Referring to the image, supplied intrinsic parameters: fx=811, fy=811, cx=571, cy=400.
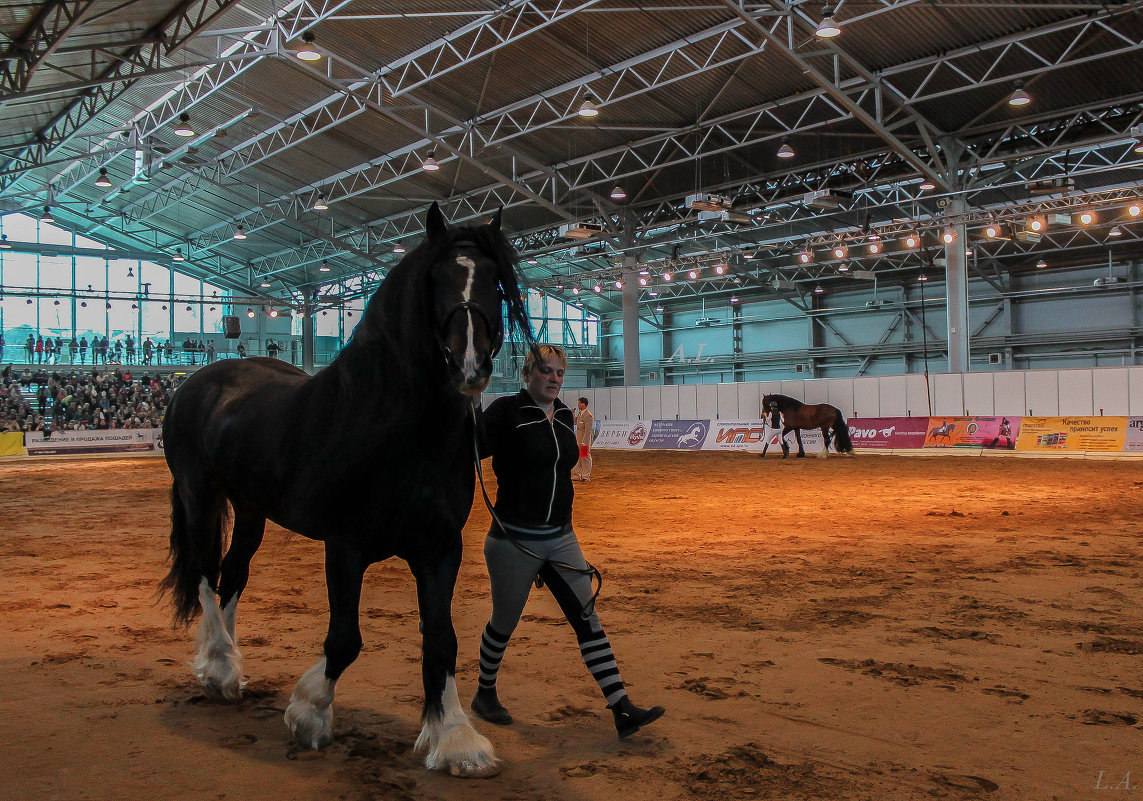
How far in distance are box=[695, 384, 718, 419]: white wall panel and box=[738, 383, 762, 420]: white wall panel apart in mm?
957

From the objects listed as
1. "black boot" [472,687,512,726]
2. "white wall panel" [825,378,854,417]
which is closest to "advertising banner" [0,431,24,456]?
"white wall panel" [825,378,854,417]

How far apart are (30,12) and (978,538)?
17.4 meters

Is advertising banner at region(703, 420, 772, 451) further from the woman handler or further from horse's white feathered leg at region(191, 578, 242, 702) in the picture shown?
the woman handler

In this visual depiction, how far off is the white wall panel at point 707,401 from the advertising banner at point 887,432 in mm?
5319

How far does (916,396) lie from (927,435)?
79.7 inches

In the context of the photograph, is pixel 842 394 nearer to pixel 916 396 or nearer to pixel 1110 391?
pixel 916 396

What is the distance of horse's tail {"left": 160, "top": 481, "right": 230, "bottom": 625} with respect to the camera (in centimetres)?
441

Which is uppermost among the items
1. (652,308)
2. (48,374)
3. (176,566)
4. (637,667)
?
(652,308)

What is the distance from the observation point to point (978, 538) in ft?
27.9

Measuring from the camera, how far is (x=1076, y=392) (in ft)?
70.1

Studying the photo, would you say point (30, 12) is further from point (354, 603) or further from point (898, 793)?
point (898, 793)

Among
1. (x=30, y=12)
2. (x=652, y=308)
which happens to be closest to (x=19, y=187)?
(x=30, y=12)

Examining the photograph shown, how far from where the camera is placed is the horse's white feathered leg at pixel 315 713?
10.8 feet

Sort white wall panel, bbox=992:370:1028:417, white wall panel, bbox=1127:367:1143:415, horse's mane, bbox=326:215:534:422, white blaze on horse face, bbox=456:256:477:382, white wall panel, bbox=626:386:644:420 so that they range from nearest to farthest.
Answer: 1. white blaze on horse face, bbox=456:256:477:382
2. horse's mane, bbox=326:215:534:422
3. white wall panel, bbox=1127:367:1143:415
4. white wall panel, bbox=992:370:1028:417
5. white wall panel, bbox=626:386:644:420
